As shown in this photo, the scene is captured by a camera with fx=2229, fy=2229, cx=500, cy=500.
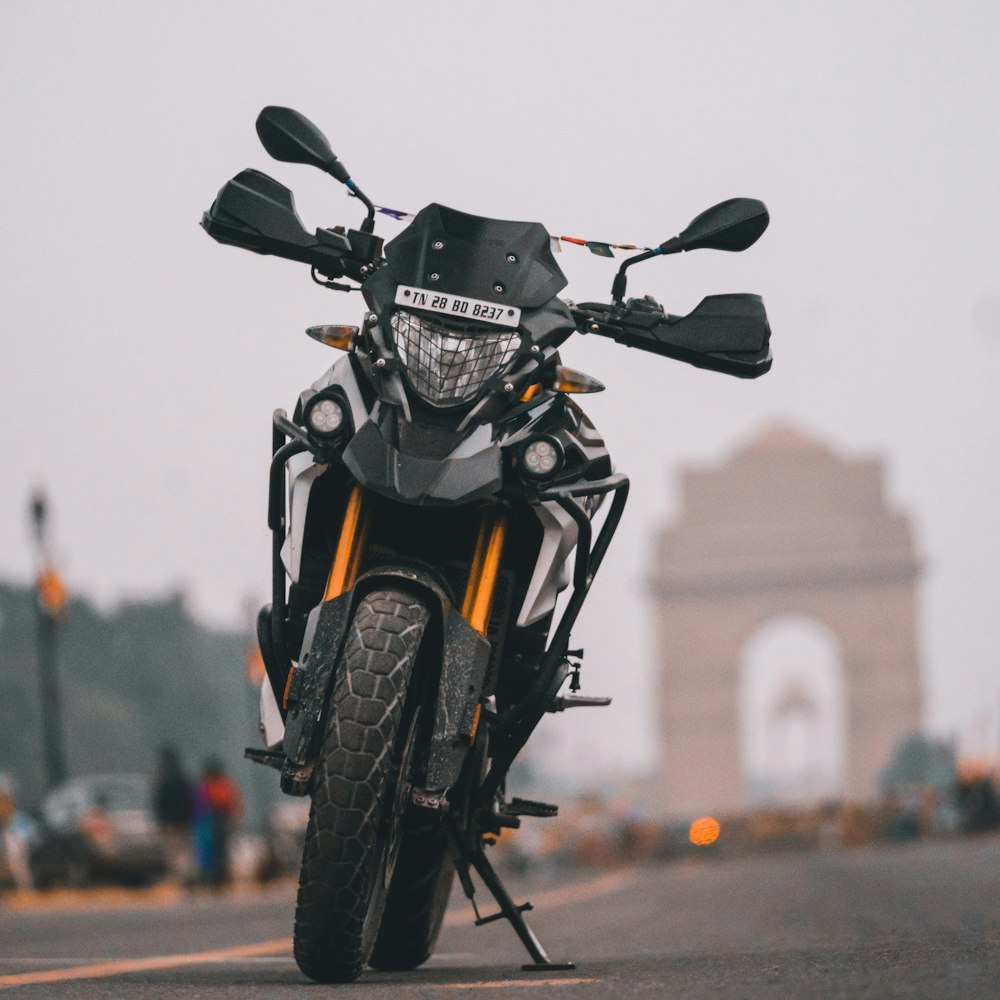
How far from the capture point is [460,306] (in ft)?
15.6

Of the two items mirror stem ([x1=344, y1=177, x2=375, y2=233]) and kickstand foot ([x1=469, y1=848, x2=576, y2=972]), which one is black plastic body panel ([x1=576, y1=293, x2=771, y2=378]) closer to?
mirror stem ([x1=344, y1=177, x2=375, y2=233])

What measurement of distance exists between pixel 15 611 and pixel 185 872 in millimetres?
46345

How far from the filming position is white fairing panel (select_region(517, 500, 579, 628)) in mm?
4695

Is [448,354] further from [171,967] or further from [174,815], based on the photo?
[174,815]

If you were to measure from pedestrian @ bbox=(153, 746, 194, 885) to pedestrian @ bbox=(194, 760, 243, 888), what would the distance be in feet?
0.70

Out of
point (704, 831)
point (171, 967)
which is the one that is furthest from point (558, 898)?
point (171, 967)

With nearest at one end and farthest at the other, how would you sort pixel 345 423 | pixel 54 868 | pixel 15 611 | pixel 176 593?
pixel 345 423
pixel 54 868
pixel 15 611
pixel 176 593

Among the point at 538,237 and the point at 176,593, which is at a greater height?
the point at 176,593

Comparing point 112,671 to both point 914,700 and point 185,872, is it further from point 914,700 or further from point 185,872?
point 185,872

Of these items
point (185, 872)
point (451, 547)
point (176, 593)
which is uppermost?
point (176, 593)

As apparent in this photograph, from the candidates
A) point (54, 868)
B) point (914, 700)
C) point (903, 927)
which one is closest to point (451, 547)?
point (903, 927)

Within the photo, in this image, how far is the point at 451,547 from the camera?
4746 millimetres

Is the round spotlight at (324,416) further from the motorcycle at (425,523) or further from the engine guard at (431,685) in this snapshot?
the engine guard at (431,685)

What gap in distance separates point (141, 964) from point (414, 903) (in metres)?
1.07
